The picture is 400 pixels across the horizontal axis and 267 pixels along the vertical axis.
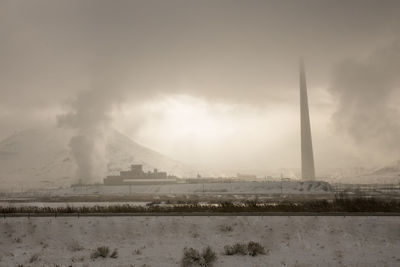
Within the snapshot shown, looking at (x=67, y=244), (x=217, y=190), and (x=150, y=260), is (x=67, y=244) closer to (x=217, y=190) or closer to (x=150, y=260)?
(x=150, y=260)

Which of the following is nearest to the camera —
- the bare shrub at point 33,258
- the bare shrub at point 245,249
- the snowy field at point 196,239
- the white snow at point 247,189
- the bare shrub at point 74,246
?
the snowy field at point 196,239

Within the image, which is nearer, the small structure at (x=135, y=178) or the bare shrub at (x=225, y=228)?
the bare shrub at (x=225, y=228)

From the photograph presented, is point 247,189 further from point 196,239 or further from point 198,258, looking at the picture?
point 198,258

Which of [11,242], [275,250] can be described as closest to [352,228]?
[275,250]

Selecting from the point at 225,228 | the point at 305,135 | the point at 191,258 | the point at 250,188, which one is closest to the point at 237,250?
the point at 191,258

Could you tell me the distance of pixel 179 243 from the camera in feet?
Answer: 57.4

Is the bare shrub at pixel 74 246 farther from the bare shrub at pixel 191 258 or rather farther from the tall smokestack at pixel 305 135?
the tall smokestack at pixel 305 135

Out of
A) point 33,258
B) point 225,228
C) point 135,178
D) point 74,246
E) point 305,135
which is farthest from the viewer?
point 135,178

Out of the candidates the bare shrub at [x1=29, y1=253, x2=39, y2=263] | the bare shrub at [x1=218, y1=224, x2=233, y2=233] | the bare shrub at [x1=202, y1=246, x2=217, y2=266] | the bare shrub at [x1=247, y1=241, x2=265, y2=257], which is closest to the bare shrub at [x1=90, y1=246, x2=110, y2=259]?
the bare shrub at [x1=29, y1=253, x2=39, y2=263]

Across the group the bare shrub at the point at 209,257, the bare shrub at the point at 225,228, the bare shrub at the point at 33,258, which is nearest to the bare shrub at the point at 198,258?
the bare shrub at the point at 209,257

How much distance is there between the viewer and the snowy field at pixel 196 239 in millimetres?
15422

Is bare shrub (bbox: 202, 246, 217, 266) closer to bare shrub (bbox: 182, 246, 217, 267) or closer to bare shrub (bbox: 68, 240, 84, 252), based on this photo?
bare shrub (bbox: 182, 246, 217, 267)

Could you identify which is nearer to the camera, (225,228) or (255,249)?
(255,249)

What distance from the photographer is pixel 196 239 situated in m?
17.9
